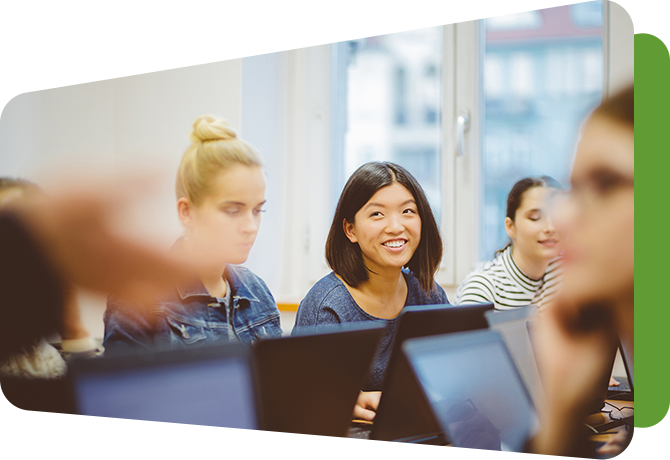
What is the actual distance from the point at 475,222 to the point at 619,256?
100 inches

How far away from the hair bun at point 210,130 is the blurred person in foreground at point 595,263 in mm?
390

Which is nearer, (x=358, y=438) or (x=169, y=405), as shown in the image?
(x=169, y=405)

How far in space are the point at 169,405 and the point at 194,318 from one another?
297 millimetres

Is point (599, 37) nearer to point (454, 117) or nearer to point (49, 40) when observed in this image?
point (454, 117)

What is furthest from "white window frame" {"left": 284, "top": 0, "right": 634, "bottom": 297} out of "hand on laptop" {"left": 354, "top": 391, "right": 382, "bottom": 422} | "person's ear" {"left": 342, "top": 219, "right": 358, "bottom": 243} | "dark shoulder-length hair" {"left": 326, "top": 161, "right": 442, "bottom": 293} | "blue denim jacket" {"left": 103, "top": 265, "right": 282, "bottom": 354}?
"hand on laptop" {"left": 354, "top": 391, "right": 382, "bottom": 422}

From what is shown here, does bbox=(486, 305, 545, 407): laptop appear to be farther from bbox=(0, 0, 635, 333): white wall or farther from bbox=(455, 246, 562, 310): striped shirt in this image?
bbox=(455, 246, 562, 310): striped shirt

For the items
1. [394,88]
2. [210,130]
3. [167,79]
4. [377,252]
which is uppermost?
[394,88]

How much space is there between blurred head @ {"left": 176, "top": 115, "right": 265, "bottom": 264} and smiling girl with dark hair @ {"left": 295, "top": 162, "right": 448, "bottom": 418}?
1.15 m

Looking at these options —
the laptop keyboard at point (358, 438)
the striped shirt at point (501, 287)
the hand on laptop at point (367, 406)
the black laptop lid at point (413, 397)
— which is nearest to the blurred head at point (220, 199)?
the black laptop lid at point (413, 397)

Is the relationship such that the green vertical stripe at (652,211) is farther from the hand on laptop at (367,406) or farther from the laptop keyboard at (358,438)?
the hand on laptop at (367,406)

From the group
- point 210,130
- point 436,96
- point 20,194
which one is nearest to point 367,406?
point 210,130

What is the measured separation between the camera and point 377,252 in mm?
1683

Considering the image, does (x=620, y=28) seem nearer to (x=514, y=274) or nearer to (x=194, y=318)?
(x=514, y=274)

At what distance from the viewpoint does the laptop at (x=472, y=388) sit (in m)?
0.67
